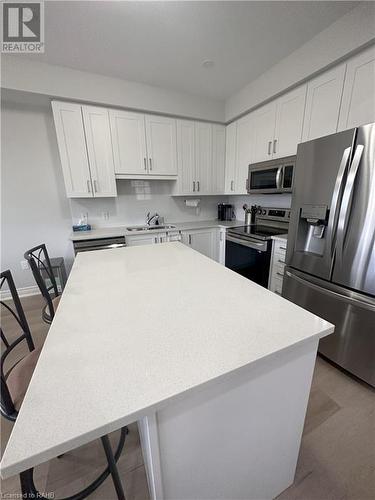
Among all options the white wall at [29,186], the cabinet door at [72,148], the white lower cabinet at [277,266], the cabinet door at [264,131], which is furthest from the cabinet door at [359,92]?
the white wall at [29,186]

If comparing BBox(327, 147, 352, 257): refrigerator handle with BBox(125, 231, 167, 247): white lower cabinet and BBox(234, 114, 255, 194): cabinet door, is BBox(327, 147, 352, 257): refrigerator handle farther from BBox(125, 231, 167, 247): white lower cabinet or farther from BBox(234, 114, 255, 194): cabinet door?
BBox(125, 231, 167, 247): white lower cabinet

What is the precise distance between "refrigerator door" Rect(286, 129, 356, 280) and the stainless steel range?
477 mm

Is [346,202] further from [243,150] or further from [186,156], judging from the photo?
[186,156]

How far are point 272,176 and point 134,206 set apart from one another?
2.00 m

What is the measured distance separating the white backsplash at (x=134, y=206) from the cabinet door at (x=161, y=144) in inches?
13.9

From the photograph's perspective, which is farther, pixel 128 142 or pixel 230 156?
pixel 230 156

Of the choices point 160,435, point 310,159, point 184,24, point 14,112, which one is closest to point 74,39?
point 184,24

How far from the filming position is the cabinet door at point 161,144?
2.81m

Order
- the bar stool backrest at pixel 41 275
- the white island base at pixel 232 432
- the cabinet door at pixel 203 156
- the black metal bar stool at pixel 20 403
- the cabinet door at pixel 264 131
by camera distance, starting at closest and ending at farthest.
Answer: the white island base at pixel 232 432 → the black metal bar stool at pixel 20 403 → the bar stool backrest at pixel 41 275 → the cabinet door at pixel 264 131 → the cabinet door at pixel 203 156

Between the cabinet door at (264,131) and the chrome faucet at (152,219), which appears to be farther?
the chrome faucet at (152,219)

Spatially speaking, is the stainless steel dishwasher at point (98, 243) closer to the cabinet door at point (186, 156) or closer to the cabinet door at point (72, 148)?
the cabinet door at point (72, 148)

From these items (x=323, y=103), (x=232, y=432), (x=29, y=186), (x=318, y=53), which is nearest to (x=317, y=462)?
(x=232, y=432)

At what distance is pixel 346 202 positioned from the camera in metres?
1.39

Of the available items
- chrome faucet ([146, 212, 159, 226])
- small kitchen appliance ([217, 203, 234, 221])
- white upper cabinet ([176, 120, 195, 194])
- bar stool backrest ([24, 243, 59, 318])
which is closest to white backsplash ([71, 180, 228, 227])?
chrome faucet ([146, 212, 159, 226])
